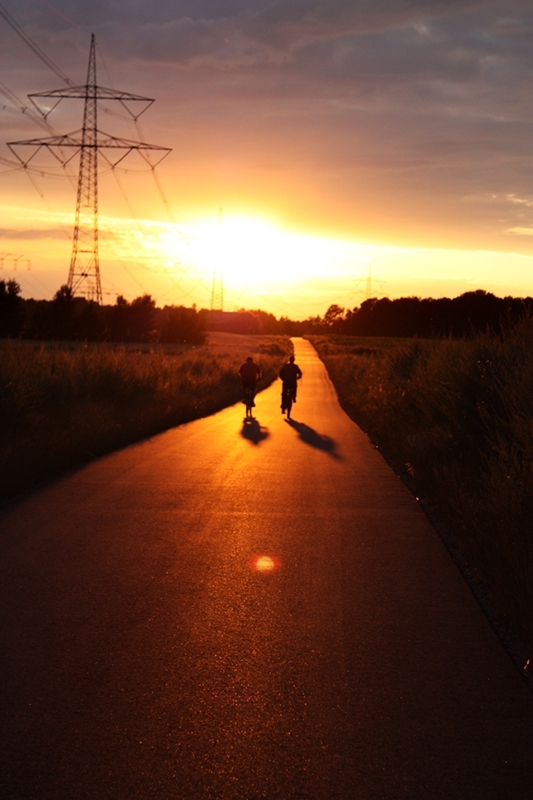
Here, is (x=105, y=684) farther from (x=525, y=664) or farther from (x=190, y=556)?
(x=190, y=556)

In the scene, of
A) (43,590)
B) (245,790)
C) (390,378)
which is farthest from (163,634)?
(390,378)

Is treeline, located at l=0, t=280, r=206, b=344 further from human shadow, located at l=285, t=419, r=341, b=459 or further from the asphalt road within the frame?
the asphalt road

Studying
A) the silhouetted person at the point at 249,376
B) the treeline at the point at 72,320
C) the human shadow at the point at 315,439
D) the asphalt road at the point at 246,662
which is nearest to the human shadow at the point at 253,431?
the human shadow at the point at 315,439

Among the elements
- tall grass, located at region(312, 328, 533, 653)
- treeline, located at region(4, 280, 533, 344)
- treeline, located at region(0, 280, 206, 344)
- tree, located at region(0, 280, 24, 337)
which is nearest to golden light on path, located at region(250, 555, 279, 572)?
tall grass, located at region(312, 328, 533, 653)

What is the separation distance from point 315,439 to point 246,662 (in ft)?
48.9

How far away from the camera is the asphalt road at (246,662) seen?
3.99 meters

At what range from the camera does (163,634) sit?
5.89 meters

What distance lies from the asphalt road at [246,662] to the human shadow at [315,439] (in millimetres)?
7099

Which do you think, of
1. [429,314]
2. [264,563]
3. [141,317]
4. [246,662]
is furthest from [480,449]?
[429,314]

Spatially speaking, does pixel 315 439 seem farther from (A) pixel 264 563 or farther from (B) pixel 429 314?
(B) pixel 429 314

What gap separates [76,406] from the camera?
20625mm

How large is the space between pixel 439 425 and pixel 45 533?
9589 millimetres

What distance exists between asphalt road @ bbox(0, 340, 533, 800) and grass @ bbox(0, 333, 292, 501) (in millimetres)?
3906

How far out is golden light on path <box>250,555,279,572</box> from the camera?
7832 mm
